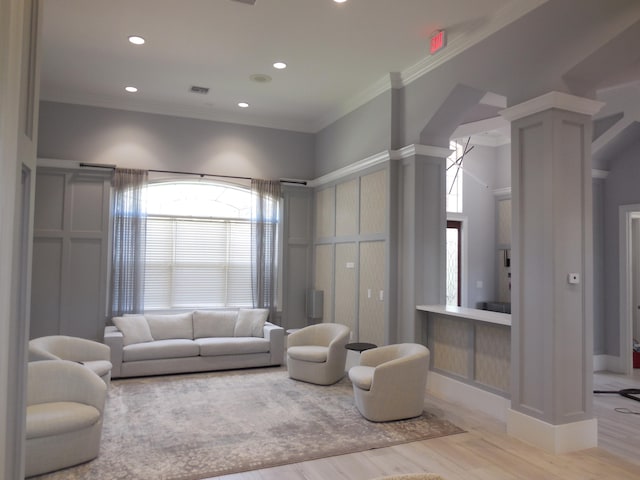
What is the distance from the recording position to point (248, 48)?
4965mm

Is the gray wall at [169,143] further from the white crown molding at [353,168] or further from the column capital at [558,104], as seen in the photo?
the column capital at [558,104]

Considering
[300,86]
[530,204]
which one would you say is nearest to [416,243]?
[530,204]

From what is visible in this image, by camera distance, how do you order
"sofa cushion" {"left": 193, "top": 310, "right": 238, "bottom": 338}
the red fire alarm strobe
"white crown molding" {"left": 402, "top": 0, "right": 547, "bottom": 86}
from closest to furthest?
"white crown molding" {"left": 402, "top": 0, "right": 547, "bottom": 86}, the red fire alarm strobe, "sofa cushion" {"left": 193, "top": 310, "right": 238, "bottom": 338}

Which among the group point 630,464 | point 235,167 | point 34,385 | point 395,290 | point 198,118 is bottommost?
point 630,464

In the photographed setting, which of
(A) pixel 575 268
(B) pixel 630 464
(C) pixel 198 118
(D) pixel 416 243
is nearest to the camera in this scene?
(B) pixel 630 464

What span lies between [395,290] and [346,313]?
1188mm

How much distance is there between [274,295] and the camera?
7.29 metres

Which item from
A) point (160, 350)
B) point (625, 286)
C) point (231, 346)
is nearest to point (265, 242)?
point (231, 346)

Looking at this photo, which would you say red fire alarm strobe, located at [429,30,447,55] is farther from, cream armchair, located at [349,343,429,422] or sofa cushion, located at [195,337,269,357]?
sofa cushion, located at [195,337,269,357]

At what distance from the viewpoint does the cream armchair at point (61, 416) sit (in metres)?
3.13

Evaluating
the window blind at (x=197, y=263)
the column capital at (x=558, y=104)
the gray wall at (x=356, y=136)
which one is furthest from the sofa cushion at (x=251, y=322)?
the column capital at (x=558, y=104)

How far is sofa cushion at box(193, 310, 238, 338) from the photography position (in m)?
6.58

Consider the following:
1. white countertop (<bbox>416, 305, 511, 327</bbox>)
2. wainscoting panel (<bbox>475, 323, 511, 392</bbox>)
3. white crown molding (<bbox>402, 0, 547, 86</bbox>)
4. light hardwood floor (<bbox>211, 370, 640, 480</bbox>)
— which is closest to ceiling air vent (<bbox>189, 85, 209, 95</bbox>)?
white crown molding (<bbox>402, 0, 547, 86</bbox>)

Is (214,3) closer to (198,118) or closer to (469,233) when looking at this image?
(198,118)
